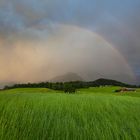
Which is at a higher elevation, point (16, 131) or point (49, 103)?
point (49, 103)

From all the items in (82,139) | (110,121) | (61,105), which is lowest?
(82,139)

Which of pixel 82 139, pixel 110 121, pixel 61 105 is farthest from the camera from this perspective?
pixel 61 105

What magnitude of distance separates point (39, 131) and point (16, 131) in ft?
1.54

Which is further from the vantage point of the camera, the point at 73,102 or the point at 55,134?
the point at 73,102

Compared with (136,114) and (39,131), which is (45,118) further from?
(136,114)

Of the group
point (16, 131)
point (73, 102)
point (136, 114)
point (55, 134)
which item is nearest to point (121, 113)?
point (136, 114)

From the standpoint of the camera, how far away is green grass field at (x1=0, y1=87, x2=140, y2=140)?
4762 millimetres

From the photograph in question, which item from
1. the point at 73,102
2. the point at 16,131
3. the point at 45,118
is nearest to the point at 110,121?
the point at 73,102

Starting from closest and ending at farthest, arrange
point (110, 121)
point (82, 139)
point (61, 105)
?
point (82, 139)
point (110, 121)
point (61, 105)

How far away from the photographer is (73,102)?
18.6 ft

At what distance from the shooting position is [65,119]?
4.93m

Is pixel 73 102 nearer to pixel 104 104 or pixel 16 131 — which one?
pixel 104 104

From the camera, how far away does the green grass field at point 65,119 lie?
476cm

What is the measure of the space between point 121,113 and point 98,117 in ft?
1.85
